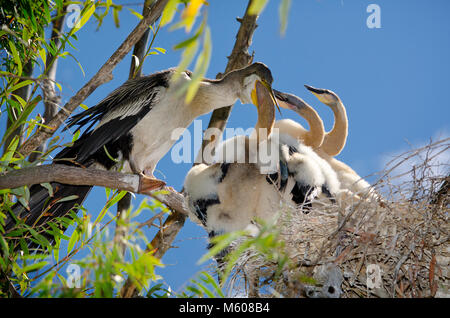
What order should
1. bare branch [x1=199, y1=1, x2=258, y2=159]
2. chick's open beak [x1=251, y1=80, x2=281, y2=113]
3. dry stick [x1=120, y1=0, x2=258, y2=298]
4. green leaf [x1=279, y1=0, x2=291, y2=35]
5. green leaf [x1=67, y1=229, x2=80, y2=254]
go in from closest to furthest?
green leaf [x1=279, y1=0, x2=291, y2=35]
green leaf [x1=67, y1=229, x2=80, y2=254]
chick's open beak [x1=251, y1=80, x2=281, y2=113]
dry stick [x1=120, y1=0, x2=258, y2=298]
bare branch [x1=199, y1=1, x2=258, y2=159]

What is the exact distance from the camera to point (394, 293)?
4.24 ft

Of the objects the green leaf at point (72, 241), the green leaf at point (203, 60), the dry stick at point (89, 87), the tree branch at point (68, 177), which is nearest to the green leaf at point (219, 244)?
the green leaf at point (203, 60)

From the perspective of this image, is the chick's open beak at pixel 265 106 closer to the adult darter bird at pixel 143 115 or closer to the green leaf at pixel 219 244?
the adult darter bird at pixel 143 115

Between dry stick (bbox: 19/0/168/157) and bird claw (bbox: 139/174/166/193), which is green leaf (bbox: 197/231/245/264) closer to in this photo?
bird claw (bbox: 139/174/166/193)

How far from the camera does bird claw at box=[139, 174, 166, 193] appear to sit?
2.08 meters

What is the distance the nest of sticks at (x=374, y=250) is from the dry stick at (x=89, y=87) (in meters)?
1.12

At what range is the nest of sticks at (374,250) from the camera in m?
1.33

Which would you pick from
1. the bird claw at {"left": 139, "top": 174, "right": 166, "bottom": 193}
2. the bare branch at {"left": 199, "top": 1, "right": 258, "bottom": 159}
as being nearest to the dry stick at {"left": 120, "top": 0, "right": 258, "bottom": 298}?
the bare branch at {"left": 199, "top": 1, "right": 258, "bottom": 159}

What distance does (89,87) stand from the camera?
2.12 metres

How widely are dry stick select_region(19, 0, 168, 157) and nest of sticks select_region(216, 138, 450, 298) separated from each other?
1121mm

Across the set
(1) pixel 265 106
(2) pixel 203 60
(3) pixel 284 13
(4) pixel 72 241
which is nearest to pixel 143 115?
(1) pixel 265 106

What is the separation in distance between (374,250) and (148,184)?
110 centimetres

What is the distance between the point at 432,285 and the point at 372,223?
12.7 inches
